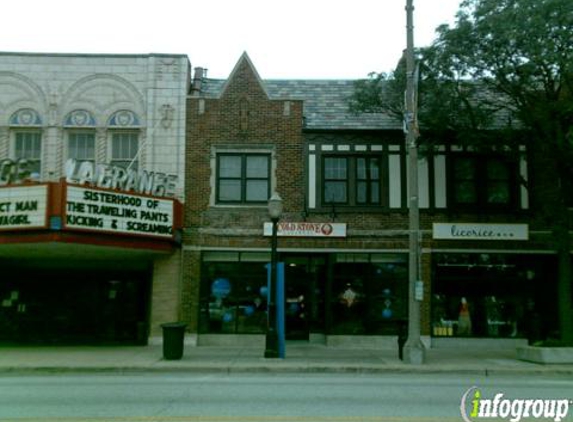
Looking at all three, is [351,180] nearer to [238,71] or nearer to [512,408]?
[238,71]

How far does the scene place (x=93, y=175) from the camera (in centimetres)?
1972

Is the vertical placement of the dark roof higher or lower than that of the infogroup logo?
higher

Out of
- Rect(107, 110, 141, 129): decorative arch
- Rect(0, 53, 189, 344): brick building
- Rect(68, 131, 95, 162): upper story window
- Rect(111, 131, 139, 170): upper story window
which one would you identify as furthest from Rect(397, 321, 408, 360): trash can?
Rect(68, 131, 95, 162): upper story window

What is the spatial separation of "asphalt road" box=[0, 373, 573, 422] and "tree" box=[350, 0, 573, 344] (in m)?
5.92

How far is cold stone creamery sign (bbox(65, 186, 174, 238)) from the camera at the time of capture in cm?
1925

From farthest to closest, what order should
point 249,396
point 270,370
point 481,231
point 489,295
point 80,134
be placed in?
point 80,134 < point 489,295 < point 481,231 < point 270,370 < point 249,396

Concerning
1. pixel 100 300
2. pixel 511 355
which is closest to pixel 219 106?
pixel 100 300

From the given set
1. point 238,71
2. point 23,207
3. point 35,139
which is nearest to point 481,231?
point 238,71

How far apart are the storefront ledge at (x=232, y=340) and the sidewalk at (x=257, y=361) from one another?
71 cm

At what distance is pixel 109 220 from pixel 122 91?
536 centimetres

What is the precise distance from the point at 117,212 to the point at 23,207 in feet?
8.46

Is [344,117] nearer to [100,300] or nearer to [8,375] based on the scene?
[100,300]

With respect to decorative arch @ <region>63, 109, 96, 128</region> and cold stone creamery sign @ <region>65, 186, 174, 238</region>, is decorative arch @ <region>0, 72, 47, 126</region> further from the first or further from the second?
cold stone creamery sign @ <region>65, 186, 174, 238</region>

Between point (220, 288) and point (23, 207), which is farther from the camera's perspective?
point (220, 288)
